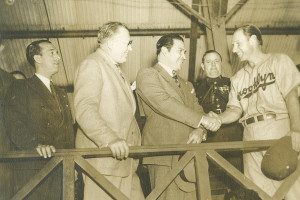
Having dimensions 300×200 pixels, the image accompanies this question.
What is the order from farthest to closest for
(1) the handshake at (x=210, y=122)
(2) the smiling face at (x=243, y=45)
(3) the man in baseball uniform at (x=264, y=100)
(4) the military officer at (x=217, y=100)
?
(4) the military officer at (x=217, y=100), (2) the smiling face at (x=243, y=45), (1) the handshake at (x=210, y=122), (3) the man in baseball uniform at (x=264, y=100)

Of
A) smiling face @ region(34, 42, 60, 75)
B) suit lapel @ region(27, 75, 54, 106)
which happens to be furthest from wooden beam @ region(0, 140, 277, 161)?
smiling face @ region(34, 42, 60, 75)

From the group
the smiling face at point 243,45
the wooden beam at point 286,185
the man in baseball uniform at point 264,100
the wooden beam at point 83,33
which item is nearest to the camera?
the wooden beam at point 286,185

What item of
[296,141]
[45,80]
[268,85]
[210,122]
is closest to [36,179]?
[45,80]

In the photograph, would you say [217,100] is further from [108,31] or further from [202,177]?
[108,31]

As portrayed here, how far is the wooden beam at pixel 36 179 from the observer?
8.07 feet

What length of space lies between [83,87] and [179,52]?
1.18 meters

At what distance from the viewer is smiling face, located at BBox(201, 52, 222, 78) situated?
13.8 feet

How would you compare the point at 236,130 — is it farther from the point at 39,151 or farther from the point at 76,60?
the point at 76,60

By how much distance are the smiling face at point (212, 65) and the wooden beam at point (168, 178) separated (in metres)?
1.79

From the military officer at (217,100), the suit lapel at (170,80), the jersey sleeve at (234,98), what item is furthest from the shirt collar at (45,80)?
the jersey sleeve at (234,98)

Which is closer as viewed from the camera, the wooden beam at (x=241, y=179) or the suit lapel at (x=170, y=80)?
the wooden beam at (x=241, y=179)

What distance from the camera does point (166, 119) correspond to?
299cm

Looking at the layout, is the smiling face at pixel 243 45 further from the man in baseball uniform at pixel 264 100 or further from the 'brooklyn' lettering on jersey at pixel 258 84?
the 'brooklyn' lettering on jersey at pixel 258 84

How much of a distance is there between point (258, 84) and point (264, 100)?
0.65 feet
